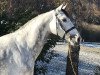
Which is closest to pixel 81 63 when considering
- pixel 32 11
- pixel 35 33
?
pixel 32 11

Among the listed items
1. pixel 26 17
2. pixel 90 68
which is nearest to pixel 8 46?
pixel 26 17

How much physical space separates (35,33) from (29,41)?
0.49 feet

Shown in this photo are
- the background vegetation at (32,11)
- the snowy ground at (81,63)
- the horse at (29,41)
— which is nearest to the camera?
the horse at (29,41)

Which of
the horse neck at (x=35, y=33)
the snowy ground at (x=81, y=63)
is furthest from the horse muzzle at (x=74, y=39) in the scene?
the snowy ground at (x=81, y=63)

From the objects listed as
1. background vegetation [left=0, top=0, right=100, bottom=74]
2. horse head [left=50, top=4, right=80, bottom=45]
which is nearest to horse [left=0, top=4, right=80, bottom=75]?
horse head [left=50, top=4, right=80, bottom=45]

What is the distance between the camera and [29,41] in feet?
18.8

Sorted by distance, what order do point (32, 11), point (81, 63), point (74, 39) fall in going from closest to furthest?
1. point (74, 39)
2. point (32, 11)
3. point (81, 63)

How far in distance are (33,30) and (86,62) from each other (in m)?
11.3

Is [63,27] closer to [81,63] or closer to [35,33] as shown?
[35,33]

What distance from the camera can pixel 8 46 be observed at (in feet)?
18.4

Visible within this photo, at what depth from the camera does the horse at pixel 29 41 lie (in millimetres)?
5523

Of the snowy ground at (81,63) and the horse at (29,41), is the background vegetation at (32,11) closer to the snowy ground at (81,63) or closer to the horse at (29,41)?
the snowy ground at (81,63)

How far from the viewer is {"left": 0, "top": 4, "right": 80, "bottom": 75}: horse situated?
552 cm

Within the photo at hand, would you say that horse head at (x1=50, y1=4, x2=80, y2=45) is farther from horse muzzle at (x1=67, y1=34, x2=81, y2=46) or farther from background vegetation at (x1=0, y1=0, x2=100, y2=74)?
background vegetation at (x1=0, y1=0, x2=100, y2=74)
